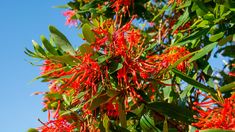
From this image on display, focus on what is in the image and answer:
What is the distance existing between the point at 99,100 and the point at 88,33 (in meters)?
0.37

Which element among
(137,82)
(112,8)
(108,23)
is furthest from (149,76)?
(112,8)

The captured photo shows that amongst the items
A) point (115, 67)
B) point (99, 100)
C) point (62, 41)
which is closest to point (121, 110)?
point (99, 100)

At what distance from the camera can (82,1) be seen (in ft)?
15.6

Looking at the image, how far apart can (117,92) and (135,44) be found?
0.28m

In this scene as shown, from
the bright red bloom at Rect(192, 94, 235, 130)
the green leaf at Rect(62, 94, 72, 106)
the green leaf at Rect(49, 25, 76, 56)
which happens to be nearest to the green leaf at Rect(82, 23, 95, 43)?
the green leaf at Rect(49, 25, 76, 56)

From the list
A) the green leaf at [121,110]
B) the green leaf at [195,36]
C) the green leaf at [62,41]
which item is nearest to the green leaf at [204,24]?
the green leaf at [195,36]

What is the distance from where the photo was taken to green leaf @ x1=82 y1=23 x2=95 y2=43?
7.62ft

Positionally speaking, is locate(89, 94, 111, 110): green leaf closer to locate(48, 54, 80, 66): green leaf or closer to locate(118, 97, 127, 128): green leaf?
locate(118, 97, 127, 128): green leaf

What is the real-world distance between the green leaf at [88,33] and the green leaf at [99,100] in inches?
12.2

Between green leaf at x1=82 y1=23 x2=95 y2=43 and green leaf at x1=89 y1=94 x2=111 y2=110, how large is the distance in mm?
311

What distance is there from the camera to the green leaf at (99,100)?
238 centimetres

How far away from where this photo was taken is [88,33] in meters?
2.36

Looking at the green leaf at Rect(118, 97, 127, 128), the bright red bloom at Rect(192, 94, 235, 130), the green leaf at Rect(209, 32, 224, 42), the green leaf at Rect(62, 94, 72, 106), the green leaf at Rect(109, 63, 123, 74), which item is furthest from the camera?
the green leaf at Rect(209, 32, 224, 42)

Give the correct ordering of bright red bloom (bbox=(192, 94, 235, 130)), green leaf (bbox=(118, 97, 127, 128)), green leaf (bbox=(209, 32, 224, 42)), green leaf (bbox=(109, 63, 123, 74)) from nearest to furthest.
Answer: bright red bloom (bbox=(192, 94, 235, 130)), green leaf (bbox=(109, 63, 123, 74)), green leaf (bbox=(118, 97, 127, 128)), green leaf (bbox=(209, 32, 224, 42))
